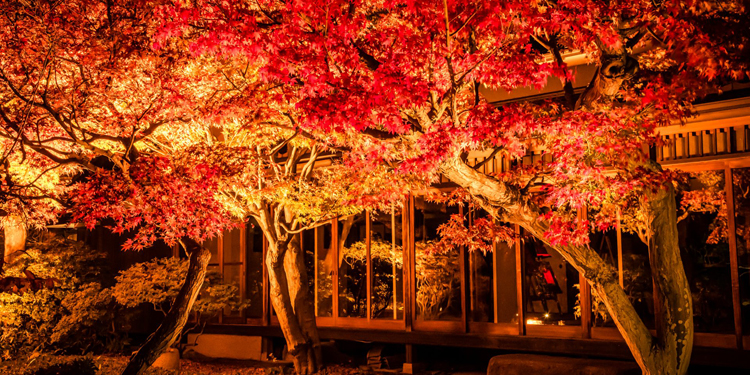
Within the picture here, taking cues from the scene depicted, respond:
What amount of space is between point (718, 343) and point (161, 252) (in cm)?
1441

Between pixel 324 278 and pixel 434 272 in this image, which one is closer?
pixel 434 272

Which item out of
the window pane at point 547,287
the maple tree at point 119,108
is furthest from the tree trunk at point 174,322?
the window pane at point 547,287

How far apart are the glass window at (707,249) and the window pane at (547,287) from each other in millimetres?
2295

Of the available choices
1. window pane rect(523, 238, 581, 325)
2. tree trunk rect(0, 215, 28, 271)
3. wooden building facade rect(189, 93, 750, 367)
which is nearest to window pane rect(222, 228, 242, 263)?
wooden building facade rect(189, 93, 750, 367)

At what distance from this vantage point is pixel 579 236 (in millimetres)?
6824

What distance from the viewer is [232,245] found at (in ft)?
55.3

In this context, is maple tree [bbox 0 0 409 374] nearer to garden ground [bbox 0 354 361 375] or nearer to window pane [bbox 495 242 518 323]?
garden ground [bbox 0 354 361 375]

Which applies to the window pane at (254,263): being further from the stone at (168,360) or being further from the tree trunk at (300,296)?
the tree trunk at (300,296)

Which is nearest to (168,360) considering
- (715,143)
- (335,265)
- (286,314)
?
(286,314)

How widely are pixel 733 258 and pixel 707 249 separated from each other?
99 cm

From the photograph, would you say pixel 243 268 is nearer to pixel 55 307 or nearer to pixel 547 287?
pixel 55 307

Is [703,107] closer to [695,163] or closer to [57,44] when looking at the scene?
[695,163]

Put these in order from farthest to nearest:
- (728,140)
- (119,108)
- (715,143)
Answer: (119,108)
(715,143)
(728,140)

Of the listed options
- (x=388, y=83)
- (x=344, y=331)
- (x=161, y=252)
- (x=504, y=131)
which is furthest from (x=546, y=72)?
(x=161, y=252)
